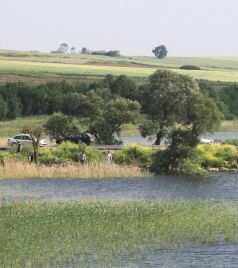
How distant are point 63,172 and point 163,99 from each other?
24.5 metres

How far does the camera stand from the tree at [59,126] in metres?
76.2

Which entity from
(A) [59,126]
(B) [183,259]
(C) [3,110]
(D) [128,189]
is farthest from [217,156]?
(C) [3,110]

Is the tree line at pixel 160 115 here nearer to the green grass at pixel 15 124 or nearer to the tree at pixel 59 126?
the tree at pixel 59 126

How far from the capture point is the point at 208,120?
65500mm

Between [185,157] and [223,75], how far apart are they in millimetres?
112538

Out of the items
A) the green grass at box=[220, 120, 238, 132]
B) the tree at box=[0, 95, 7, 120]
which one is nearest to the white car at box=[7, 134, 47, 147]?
the tree at box=[0, 95, 7, 120]

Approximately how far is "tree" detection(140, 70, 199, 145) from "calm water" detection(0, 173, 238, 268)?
595 inches

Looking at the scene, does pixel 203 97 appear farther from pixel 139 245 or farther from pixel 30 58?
pixel 30 58

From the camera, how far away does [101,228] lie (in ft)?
113

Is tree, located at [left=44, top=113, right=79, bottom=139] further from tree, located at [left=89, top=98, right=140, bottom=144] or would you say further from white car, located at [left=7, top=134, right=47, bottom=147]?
tree, located at [left=89, top=98, right=140, bottom=144]

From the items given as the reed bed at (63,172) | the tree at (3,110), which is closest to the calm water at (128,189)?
the reed bed at (63,172)

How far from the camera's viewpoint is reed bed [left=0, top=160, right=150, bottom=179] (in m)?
54.7

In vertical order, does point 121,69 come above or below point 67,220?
below

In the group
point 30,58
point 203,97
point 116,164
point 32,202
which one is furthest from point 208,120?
point 30,58
